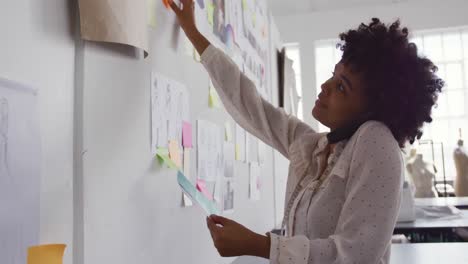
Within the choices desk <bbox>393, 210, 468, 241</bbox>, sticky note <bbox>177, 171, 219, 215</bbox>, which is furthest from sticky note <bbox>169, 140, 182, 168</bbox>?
desk <bbox>393, 210, 468, 241</bbox>

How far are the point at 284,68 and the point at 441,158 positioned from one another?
2.97 meters

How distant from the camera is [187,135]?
1.14m

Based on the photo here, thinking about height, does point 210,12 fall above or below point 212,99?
above

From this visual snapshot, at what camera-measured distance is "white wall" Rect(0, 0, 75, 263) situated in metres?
0.58

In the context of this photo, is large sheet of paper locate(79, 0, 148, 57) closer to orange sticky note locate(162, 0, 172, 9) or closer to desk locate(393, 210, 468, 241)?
orange sticky note locate(162, 0, 172, 9)

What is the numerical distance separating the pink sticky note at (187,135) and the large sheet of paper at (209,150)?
0.22ft

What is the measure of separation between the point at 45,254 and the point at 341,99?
68 centimetres

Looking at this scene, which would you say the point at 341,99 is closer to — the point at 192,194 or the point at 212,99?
the point at 192,194

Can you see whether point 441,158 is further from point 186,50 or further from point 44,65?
point 44,65

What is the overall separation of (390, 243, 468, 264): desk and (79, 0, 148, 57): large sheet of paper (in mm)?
1285

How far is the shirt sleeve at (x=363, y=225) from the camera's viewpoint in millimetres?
774

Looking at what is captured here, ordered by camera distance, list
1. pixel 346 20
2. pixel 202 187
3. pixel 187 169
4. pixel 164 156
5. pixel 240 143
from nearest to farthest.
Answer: pixel 164 156 < pixel 187 169 < pixel 202 187 < pixel 240 143 < pixel 346 20

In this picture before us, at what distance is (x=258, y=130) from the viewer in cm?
121

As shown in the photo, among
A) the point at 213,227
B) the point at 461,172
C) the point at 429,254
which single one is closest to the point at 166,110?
the point at 213,227
